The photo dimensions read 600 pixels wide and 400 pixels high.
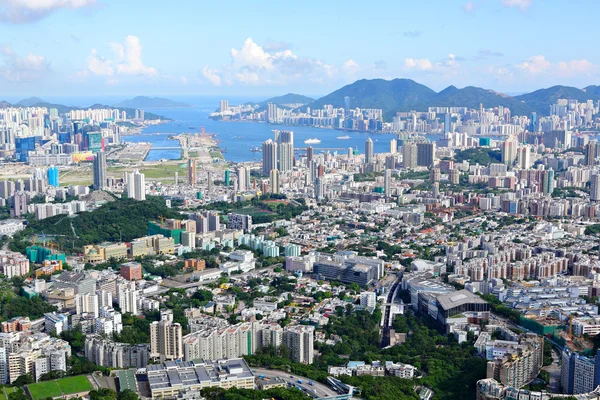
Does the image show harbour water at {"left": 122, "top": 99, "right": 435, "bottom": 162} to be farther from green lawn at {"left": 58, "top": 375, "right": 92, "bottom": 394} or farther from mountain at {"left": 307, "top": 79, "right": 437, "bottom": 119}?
green lawn at {"left": 58, "top": 375, "right": 92, "bottom": 394}

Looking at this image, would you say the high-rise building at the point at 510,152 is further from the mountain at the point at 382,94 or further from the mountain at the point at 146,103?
the mountain at the point at 146,103

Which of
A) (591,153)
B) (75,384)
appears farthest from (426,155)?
(75,384)

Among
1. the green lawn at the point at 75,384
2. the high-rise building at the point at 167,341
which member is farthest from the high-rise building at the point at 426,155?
the green lawn at the point at 75,384

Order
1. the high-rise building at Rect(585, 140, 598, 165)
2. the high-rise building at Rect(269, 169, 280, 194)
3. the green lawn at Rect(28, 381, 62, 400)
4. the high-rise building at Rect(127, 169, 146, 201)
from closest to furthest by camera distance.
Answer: the green lawn at Rect(28, 381, 62, 400)
the high-rise building at Rect(127, 169, 146, 201)
the high-rise building at Rect(269, 169, 280, 194)
the high-rise building at Rect(585, 140, 598, 165)

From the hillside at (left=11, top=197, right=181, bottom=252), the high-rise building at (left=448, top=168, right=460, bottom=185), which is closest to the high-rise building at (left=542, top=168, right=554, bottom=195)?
the high-rise building at (left=448, top=168, right=460, bottom=185)

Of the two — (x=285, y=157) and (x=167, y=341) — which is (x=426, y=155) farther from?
(x=167, y=341)

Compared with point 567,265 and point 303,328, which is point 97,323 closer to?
point 303,328
